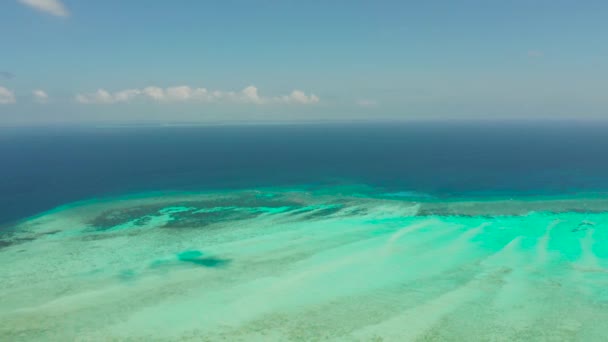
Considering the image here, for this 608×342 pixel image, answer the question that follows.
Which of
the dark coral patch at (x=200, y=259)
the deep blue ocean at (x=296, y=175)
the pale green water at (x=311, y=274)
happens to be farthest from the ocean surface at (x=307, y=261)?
the deep blue ocean at (x=296, y=175)

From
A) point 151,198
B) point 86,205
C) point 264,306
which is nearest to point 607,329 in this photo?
point 264,306

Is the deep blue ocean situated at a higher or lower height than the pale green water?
higher

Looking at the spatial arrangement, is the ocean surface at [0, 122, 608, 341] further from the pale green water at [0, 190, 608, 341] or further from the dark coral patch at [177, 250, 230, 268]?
the dark coral patch at [177, 250, 230, 268]

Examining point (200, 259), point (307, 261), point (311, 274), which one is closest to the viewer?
point (311, 274)

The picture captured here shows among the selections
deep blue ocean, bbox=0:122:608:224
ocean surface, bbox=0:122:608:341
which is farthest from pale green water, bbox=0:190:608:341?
deep blue ocean, bbox=0:122:608:224

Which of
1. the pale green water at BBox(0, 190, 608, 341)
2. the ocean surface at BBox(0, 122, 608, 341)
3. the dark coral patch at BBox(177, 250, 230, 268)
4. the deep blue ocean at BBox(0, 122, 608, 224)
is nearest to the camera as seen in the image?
the pale green water at BBox(0, 190, 608, 341)

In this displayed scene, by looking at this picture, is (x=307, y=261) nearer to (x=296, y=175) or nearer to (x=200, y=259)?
(x=200, y=259)

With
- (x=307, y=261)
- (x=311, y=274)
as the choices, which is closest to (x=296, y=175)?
(x=307, y=261)
